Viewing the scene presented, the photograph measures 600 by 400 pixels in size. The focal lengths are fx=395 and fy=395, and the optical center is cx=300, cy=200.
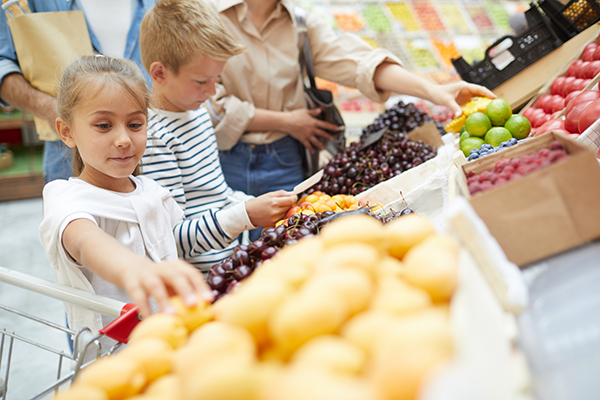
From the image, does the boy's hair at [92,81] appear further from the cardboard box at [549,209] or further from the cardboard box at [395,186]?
the cardboard box at [549,209]

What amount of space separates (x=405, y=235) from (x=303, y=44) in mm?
1809

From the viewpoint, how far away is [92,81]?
1285 mm

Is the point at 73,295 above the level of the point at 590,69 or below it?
above

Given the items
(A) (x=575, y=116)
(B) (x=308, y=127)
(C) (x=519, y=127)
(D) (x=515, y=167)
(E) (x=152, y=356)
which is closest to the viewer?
(E) (x=152, y=356)

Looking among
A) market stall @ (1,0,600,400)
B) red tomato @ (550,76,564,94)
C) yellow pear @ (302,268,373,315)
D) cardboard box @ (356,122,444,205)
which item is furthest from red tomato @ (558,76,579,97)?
yellow pear @ (302,268,373,315)

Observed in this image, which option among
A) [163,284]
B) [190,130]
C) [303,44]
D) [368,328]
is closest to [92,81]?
[190,130]

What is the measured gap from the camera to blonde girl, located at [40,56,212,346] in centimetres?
112

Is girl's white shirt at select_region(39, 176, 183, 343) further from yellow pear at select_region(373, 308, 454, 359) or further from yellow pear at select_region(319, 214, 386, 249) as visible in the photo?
yellow pear at select_region(373, 308, 454, 359)

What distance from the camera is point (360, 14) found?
536 cm

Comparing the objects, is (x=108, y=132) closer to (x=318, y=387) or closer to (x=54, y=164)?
(x=54, y=164)

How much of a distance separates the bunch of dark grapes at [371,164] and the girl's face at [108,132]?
0.80 metres

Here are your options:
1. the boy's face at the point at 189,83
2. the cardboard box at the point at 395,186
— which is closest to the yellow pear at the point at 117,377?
the cardboard box at the point at 395,186

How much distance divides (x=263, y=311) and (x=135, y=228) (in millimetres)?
906

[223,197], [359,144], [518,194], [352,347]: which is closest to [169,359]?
[352,347]
